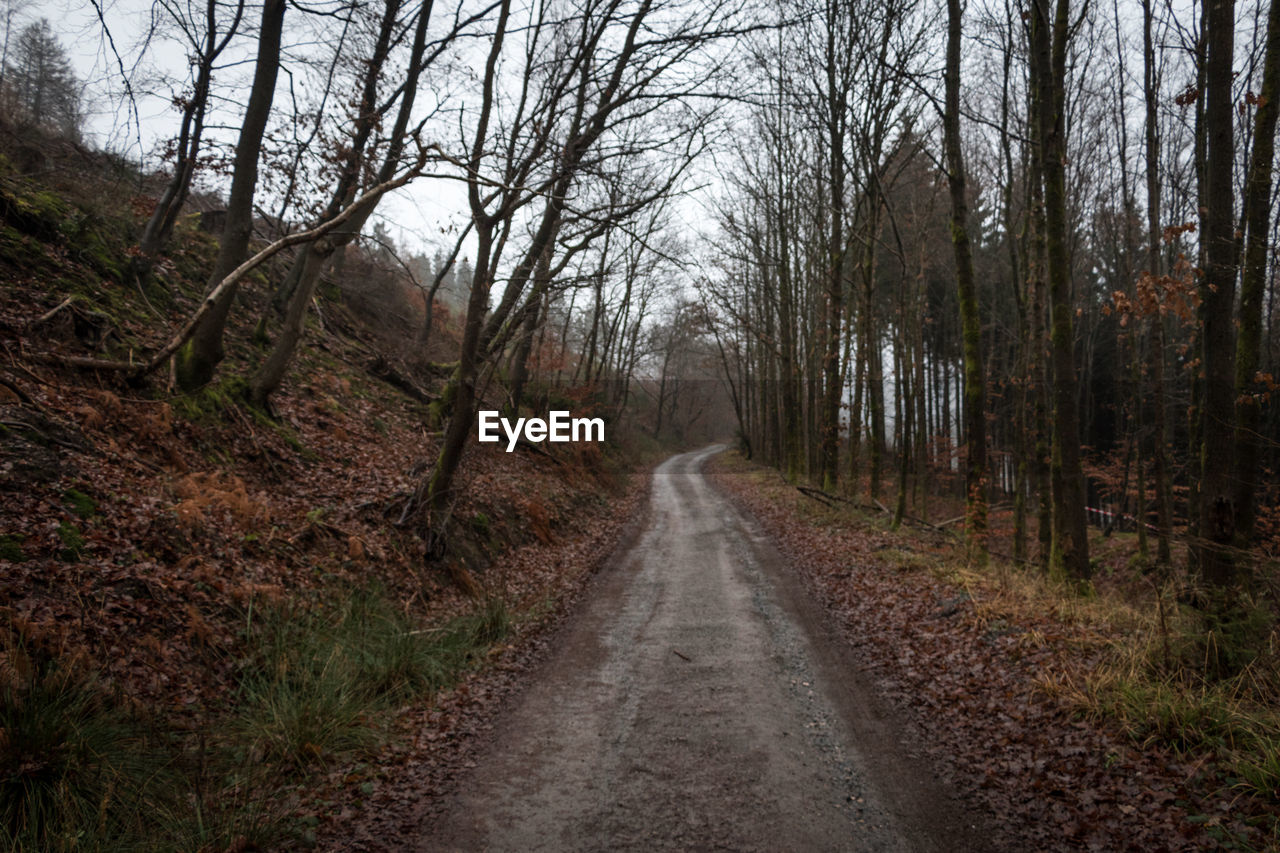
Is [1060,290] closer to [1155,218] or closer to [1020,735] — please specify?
[1020,735]

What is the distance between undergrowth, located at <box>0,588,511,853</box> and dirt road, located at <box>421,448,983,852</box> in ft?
3.70

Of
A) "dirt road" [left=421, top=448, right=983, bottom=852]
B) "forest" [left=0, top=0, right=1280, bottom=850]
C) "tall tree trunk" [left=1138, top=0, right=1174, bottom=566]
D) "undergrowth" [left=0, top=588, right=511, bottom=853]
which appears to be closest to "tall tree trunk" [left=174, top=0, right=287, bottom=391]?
"forest" [left=0, top=0, right=1280, bottom=850]

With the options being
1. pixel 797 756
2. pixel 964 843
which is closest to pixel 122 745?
pixel 797 756

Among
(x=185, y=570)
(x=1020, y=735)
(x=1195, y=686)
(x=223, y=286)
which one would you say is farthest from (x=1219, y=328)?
(x=223, y=286)

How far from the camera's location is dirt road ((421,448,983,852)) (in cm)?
406

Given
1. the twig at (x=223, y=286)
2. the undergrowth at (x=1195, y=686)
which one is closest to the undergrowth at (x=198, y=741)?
the twig at (x=223, y=286)

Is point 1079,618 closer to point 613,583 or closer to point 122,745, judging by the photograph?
point 613,583

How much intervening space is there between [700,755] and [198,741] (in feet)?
11.5

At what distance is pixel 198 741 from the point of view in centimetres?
457

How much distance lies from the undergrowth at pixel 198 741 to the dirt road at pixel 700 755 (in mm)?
1127

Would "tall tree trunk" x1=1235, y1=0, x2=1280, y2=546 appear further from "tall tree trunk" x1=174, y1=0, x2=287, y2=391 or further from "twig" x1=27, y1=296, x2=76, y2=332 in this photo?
"twig" x1=27, y1=296, x2=76, y2=332

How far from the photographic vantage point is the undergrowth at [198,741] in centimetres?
353

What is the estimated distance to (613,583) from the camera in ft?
36.2

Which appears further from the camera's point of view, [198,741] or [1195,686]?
[1195,686]
